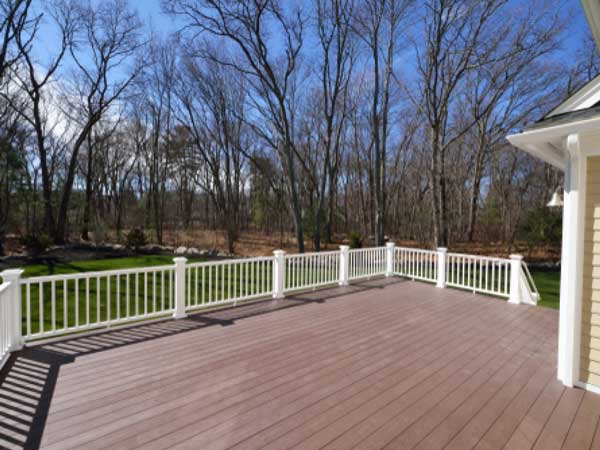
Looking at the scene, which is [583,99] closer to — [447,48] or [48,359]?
[48,359]

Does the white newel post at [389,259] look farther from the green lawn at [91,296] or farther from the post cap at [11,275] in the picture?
the post cap at [11,275]

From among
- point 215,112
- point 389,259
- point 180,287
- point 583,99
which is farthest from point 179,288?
point 215,112

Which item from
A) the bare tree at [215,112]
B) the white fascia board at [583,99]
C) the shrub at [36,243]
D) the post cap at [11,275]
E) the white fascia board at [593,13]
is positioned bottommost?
the shrub at [36,243]

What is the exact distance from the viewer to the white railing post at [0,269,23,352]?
328 centimetres

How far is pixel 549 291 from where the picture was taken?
8016 millimetres

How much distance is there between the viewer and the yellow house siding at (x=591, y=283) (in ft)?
9.12

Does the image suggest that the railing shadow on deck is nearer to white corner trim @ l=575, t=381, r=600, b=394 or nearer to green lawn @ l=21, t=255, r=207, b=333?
green lawn @ l=21, t=255, r=207, b=333

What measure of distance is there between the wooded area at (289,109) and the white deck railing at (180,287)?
4.58 meters

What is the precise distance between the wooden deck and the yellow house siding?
27cm

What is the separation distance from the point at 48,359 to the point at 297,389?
2560mm

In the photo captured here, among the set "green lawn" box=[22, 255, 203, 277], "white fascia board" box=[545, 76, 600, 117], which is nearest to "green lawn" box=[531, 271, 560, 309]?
"white fascia board" box=[545, 76, 600, 117]

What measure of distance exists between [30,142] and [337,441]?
2114 centimetres

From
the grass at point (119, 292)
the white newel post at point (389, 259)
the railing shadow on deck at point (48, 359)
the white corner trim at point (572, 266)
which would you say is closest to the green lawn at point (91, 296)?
the grass at point (119, 292)

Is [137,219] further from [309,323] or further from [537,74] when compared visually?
[537,74]
